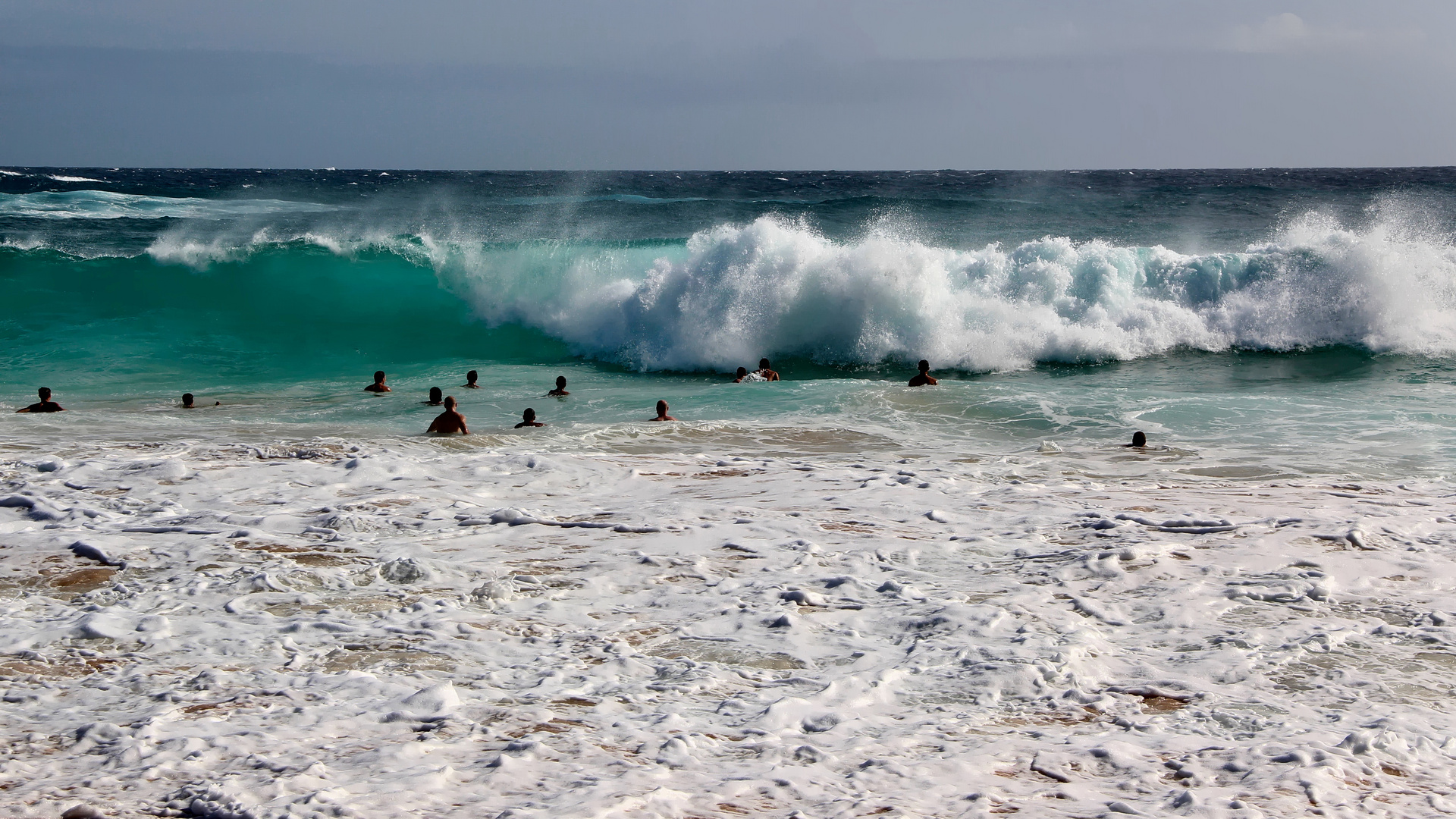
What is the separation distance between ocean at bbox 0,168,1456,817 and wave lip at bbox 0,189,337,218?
60.7 ft

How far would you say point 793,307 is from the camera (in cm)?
1775

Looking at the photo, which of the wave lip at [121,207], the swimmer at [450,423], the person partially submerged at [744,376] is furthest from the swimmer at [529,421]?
the wave lip at [121,207]

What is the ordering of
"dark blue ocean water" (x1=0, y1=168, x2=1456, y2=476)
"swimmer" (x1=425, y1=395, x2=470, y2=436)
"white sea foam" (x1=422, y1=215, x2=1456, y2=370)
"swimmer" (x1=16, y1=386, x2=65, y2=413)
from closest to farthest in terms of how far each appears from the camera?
"swimmer" (x1=425, y1=395, x2=470, y2=436)
"dark blue ocean water" (x1=0, y1=168, x2=1456, y2=476)
"swimmer" (x1=16, y1=386, x2=65, y2=413)
"white sea foam" (x1=422, y1=215, x2=1456, y2=370)

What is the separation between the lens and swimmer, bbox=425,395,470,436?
10.6 metres

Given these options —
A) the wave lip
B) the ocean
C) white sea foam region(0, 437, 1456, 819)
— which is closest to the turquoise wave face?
the ocean

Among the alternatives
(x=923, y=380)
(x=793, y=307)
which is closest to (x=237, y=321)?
(x=793, y=307)

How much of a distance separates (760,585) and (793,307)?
1242cm

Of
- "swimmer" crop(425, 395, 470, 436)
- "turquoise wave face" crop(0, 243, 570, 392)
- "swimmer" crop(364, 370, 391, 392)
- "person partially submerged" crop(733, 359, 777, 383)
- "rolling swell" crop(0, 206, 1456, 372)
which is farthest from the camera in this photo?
"turquoise wave face" crop(0, 243, 570, 392)

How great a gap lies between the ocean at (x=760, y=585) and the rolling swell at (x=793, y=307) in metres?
0.27

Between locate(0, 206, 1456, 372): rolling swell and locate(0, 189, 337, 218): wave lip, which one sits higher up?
locate(0, 189, 337, 218): wave lip

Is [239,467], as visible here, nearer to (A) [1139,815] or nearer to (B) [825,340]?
(A) [1139,815]

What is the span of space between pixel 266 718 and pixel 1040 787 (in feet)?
9.52

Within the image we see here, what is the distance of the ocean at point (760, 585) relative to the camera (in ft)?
12.3

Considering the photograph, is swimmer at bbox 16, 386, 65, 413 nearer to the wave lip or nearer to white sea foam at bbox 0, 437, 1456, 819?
white sea foam at bbox 0, 437, 1456, 819
